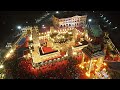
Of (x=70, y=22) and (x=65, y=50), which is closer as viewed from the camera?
(x=65, y=50)

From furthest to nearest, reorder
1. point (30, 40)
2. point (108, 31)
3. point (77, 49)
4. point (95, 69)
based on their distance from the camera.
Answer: point (108, 31)
point (30, 40)
point (77, 49)
point (95, 69)

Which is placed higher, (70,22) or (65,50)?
A: (70,22)

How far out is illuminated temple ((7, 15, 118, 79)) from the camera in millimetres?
21984

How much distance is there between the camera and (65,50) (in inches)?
982

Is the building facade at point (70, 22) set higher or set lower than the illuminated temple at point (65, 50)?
higher

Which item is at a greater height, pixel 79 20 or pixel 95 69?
pixel 79 20

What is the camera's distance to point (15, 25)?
29.9 metres

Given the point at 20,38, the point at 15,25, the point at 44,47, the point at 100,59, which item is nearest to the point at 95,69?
the point at 100,59

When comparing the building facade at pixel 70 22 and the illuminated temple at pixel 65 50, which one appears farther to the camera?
the building facade at pixel 70 22

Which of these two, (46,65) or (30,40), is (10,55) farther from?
(46,65)

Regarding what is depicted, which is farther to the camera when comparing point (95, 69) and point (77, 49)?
point (77, 49)

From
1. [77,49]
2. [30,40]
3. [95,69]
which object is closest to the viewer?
[95,69]

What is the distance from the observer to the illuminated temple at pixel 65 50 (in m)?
22.0

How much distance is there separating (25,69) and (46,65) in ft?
8.29
